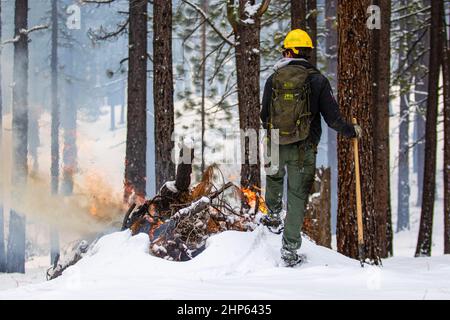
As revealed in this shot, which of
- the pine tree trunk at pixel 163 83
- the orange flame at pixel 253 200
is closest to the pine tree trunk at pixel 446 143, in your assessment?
the pine tree trunk at pixel 163 83

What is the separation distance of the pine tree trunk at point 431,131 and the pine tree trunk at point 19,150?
13.1 m

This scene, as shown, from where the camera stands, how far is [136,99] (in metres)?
15.8

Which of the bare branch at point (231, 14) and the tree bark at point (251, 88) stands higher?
the bare branch at point (231, 14)

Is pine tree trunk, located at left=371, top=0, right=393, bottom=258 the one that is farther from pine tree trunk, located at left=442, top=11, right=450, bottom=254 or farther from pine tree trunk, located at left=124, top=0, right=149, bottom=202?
pine tree trunk, located at left=124, top=0, right=149, bottom=202

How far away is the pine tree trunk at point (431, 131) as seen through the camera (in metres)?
14.3

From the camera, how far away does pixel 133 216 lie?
739cm

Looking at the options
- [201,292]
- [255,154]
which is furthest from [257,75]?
[201,292]

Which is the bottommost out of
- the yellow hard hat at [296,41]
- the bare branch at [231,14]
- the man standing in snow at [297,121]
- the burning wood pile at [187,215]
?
the burning wood pile at [187,215]

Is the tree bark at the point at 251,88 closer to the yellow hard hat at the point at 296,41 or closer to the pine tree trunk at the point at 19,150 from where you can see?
the yellow hard hat at the point at 296,41

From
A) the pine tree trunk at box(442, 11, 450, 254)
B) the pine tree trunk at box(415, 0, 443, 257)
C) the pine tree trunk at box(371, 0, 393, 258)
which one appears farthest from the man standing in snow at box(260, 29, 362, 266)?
the pine tree trunk at box(442, 11, 450, 254)

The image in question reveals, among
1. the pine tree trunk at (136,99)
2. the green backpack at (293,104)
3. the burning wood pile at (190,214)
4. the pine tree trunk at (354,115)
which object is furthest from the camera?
the pine tree trunk at (136,99)

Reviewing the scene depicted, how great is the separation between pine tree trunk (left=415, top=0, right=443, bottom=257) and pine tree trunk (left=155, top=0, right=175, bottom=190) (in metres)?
6.68

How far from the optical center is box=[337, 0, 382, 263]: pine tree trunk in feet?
24.3

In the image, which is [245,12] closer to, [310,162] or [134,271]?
[310,162]
